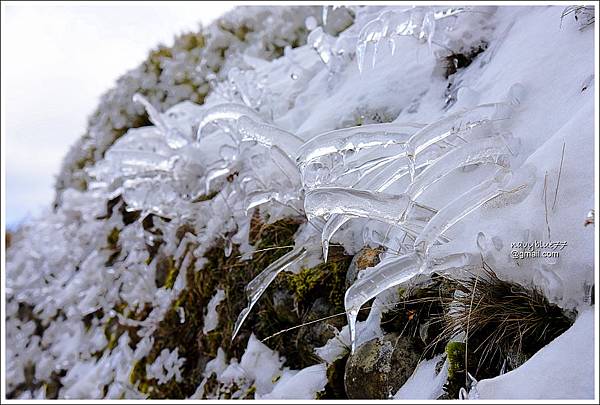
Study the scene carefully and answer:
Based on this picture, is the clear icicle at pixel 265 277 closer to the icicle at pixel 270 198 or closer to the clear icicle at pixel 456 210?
the icicle at pixel 270 198

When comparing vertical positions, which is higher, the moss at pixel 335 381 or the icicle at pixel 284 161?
the icicle at pixel 284 161

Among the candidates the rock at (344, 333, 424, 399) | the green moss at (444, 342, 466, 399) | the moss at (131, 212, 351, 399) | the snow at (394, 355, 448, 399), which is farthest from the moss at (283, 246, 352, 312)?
the green moss at (444, 342, 466, 399)

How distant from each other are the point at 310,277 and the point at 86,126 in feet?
14.2

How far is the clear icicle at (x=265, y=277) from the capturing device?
165 centimetres

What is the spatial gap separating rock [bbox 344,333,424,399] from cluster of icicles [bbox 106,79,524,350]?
0.47 ft

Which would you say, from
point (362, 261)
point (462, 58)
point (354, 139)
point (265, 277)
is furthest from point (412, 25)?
point (265, 277)

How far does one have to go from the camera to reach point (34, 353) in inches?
155

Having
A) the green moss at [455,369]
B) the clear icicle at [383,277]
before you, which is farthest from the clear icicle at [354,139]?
the green moss at [455,369]

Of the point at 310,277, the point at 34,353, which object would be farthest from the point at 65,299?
the point at 310,277

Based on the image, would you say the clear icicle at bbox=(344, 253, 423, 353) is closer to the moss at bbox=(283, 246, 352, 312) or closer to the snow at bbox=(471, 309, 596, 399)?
the snow at bbox=(471, 309, 596, 399)

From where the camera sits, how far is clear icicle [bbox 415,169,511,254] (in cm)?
114

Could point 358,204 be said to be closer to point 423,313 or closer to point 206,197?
point 423,313

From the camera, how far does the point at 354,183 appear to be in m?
1.58

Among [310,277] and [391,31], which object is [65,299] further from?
[391,31]
